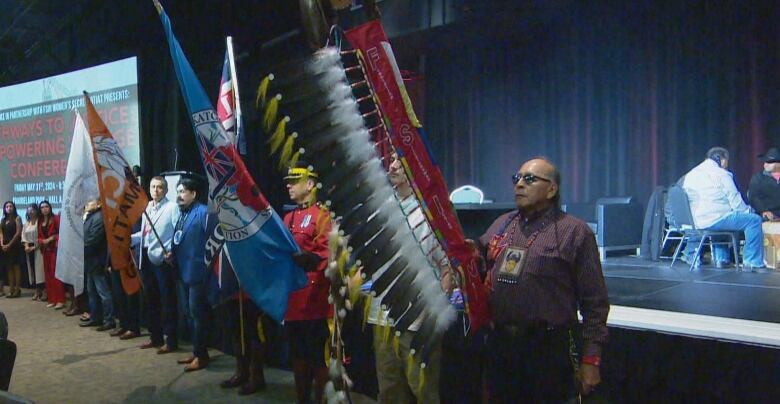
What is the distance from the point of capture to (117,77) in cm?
600

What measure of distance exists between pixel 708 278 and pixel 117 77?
588 cm

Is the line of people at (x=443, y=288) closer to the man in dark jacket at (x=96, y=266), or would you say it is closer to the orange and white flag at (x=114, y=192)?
the orange and white flag at (x=114, y=192)

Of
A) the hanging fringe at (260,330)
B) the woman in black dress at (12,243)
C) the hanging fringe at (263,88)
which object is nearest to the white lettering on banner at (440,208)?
the hanging fringe at (263,88)

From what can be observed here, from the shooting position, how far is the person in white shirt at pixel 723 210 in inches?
211

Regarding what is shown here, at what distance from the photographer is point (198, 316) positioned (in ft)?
14.0

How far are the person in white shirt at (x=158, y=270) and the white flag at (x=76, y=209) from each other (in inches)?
21.2

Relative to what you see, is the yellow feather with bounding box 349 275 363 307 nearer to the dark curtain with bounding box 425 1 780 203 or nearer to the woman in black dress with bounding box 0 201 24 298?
the dark curtain with bounding box 425 1 780 203

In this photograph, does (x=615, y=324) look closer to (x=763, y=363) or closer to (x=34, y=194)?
(x=763, y=363)

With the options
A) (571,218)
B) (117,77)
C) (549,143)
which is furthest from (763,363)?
(549,143)

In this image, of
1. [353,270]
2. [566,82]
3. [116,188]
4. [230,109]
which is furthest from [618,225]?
[353,270]

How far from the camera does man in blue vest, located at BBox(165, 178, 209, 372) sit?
13.9 feet

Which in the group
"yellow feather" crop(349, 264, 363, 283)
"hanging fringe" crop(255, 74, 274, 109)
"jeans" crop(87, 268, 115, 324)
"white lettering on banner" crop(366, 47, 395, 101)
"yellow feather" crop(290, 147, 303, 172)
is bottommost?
"jeans" crop(87, 268, 115, 324)

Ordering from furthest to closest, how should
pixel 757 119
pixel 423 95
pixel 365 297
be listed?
1. pixel 423 95
2. pixel 757 119
3. pixel 365 297

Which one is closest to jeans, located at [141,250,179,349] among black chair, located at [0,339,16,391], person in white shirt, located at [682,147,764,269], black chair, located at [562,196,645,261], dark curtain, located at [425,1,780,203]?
black chair, located at [0,339,16,391]
